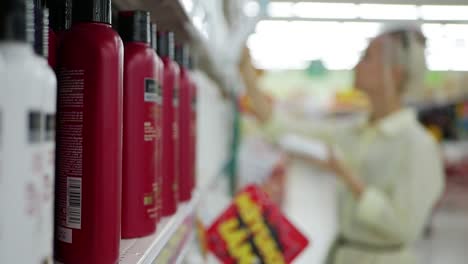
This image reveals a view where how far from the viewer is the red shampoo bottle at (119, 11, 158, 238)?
1.98 feet

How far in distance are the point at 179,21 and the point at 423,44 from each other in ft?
5.69

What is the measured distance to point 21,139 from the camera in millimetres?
302

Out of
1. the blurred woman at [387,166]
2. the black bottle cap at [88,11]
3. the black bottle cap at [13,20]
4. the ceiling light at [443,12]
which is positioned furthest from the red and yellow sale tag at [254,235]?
the ceiling light at [443,12]

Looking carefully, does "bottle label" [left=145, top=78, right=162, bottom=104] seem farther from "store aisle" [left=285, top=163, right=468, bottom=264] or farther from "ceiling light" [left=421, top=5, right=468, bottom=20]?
"ceiling light" [left=421, top=5, right=468, bottom=20]

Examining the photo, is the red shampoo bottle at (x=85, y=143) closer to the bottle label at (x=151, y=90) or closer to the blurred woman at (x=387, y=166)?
the bottle label at (x=151, y=90)

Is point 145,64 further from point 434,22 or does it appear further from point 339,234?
point 434,22

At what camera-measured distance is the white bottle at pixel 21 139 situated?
296 mm

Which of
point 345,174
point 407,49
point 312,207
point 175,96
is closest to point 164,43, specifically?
point 175,96

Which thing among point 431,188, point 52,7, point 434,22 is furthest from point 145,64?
point 434,22

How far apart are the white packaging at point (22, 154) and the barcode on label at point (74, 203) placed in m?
0.13

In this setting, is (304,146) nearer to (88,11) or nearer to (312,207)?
(312,207)

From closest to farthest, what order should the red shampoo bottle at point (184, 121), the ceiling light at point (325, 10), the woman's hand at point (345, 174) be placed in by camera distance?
1. the red shampoo bottle at point (184, 121)
2. the woman's hand at point (345, 174)
3. the ceiling light at point (325, 10)

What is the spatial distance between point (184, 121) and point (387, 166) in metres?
1.58

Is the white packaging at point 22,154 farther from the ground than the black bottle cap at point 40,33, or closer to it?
closer to it
